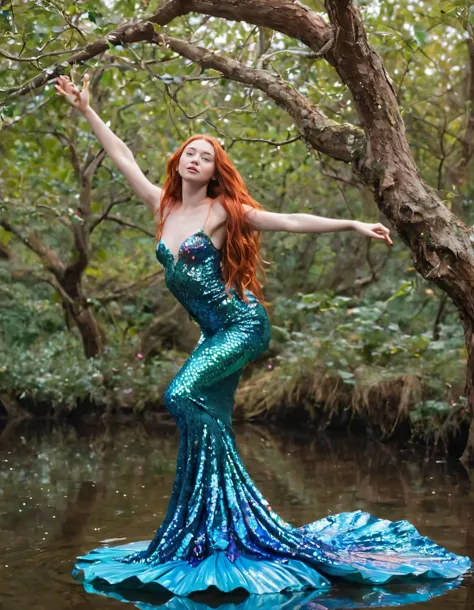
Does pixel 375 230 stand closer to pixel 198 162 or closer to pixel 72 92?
pixel 198 162

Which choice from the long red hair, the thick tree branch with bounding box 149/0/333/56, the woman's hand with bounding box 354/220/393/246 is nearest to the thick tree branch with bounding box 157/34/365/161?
the thick tree branch with bounding box 149/0/333/56

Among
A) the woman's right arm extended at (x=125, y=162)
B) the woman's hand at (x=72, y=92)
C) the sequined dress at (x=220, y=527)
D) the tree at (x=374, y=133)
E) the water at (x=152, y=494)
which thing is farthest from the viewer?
the woman's right arm extended at (x=125, y=162)

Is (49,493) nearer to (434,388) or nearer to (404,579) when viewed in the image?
(404,579)

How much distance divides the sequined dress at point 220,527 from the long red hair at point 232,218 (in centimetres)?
6

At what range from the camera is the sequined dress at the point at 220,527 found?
3.93 metres

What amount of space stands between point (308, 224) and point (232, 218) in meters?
0.39

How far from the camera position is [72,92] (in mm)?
4453

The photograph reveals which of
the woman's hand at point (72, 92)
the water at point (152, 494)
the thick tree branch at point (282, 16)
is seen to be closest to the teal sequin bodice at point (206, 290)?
the woman's hand at point (72, 92)

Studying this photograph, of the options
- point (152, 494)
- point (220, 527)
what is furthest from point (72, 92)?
point (152, 494)

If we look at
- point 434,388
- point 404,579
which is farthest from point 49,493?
point 434,388

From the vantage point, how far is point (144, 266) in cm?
1325

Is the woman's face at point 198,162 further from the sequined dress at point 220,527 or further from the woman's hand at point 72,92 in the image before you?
the woman's hand at point 72,92

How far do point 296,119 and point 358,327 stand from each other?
4831 mm

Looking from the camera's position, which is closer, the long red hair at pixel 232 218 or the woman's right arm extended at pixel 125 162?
the long red hair at pixel 232 218
